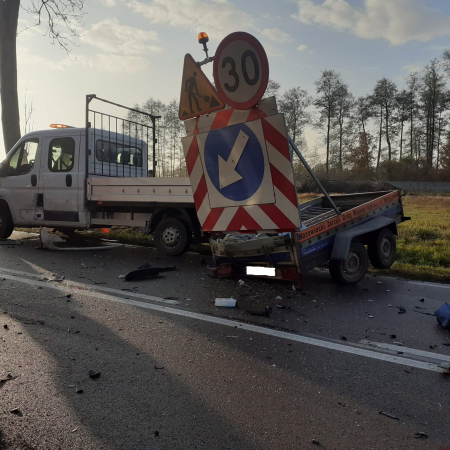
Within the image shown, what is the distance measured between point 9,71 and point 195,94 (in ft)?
34.7

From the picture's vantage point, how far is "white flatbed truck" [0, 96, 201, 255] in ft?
26.4

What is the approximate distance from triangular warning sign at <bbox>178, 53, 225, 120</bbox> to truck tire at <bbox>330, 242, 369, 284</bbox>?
8.14ft

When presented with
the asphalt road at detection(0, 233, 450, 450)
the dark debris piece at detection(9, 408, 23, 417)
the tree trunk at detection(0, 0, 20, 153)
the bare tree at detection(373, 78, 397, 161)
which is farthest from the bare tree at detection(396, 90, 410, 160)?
the dark debris piece at detection(9, 408, 23, 417)

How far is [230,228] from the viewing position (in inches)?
225

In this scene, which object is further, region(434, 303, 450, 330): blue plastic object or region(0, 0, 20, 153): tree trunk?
region(0, 0, 20, 153): tree trunk

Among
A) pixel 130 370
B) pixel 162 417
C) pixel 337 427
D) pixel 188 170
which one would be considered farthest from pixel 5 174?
pixel 337 427

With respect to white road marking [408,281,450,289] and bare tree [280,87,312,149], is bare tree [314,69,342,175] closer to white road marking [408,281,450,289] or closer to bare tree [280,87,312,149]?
bare tree [280,87,312,149]

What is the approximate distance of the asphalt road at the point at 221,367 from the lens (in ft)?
7.91

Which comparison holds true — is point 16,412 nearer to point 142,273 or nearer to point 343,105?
point 142,273

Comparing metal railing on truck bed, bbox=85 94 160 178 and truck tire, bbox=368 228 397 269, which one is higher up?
metal railing on truck bed, bbox=85 94 160 178

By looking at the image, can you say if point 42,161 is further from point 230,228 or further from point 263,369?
point 263,369

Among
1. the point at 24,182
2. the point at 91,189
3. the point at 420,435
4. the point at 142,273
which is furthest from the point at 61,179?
the point at 420,435

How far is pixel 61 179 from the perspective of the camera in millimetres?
9141

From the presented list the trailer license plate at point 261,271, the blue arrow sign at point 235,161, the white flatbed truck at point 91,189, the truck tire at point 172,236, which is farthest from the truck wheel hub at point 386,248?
the truck tire at point 172,236
